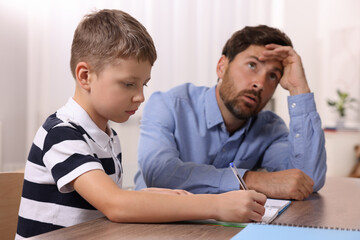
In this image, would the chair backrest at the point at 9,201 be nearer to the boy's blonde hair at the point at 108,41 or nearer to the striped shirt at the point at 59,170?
the striped shirt at the point at 59,170

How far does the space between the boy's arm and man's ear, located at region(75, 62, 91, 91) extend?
25 centimetres

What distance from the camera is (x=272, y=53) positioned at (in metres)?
1.54

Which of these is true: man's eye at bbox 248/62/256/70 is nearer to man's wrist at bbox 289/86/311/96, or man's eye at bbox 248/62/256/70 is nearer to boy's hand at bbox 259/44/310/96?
boy's hand at bbox 259/44/310/96

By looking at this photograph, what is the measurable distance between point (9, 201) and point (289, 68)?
3.42ft

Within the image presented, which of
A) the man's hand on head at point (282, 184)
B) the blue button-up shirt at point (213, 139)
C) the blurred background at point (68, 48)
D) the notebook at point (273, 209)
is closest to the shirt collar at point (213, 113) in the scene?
the blue button-up shirt at point (213, 139)

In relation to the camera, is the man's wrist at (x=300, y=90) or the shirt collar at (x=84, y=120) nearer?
the shirt collar at (x=84, y=120)

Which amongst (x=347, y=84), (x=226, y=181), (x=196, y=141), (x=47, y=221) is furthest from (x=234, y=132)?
(x=347, y=84)

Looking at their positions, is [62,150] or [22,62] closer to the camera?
[62,150]

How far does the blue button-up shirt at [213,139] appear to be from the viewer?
4.55ft

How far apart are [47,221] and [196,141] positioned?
2.43 ft

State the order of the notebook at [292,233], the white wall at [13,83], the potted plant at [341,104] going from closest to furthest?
1. the notebook at [292,233]
2. the white wall at [13,83]
3. the potted plant at [341,104]

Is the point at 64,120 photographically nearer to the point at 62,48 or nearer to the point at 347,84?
the point at 62,48

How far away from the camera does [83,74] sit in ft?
3.24

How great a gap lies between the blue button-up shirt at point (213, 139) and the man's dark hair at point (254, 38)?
19cm
